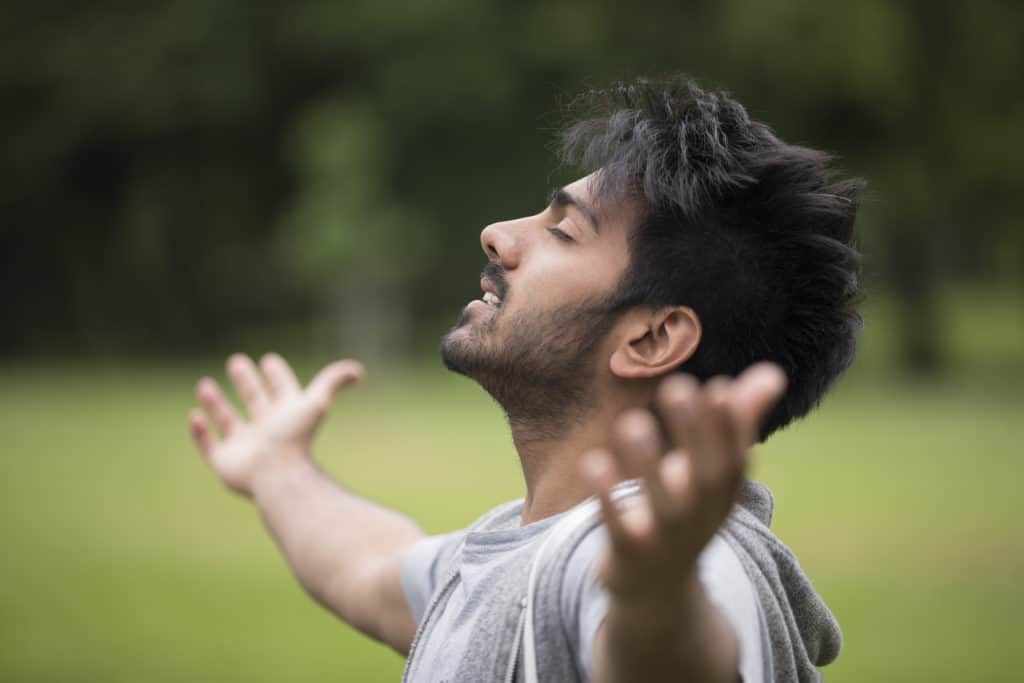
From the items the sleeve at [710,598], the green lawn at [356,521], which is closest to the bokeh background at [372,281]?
the green lawn at [356,521]

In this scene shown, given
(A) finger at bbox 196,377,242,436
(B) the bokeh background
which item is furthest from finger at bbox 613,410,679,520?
(A) finger at bbox 196,377,242,436

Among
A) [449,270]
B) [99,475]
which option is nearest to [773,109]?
[449,270]

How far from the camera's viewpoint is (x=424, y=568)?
278 cm

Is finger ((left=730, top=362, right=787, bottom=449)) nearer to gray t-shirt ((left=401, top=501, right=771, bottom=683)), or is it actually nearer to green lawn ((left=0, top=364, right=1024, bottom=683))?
gray t-shirt ((left=401, top=501, right=771, bottom=683))

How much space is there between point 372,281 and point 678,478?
22.6 m

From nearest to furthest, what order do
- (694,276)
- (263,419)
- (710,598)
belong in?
1. (710,598)
2. (694,276)
3. (263,419)

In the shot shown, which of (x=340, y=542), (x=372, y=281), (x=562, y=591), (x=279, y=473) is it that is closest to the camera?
(x=562, y=591)

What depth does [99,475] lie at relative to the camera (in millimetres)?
11570

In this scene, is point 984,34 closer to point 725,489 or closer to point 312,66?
point 312,66

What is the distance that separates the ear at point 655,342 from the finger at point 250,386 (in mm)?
1283

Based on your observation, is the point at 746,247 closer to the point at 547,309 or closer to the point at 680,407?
the point at 547,309

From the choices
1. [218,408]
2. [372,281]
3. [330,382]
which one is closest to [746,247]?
[330,382]

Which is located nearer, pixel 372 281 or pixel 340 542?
pixel 340 542

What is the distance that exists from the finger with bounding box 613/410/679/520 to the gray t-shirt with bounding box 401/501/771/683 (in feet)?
0.80
